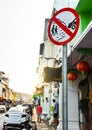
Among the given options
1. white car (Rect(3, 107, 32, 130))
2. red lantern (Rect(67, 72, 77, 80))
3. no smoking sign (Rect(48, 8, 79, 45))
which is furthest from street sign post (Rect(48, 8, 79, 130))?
white car (Rect(3, 107, 32, 130))

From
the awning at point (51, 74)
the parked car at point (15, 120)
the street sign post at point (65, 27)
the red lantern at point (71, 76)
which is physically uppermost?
the red lantern at point (71, 76)

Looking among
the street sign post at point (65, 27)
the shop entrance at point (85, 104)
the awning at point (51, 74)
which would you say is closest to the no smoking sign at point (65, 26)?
A: the street sign post at point (65, 27)

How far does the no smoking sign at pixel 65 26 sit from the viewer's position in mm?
5508

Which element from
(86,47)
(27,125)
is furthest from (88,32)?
(27,125)

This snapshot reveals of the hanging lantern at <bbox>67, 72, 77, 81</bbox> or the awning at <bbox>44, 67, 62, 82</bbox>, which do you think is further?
the hanging lantern at <bbox>67, 72, 77, 81</bbox>

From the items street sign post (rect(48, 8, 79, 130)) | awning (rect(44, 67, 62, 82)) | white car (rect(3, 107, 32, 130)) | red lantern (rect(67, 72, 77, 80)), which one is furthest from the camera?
white car (rect(3, 107, 32, 130))

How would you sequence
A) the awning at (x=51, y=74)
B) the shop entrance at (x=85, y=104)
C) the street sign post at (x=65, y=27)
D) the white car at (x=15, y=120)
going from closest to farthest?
1. the street sign post at (x=65, y=27)
2. the awning at (x=51, y=74)
3. the shop entrance at (x=85, y=104)
4. the white car at (x=15, y=120)

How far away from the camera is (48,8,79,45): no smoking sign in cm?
551

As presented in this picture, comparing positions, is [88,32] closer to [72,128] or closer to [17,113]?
[72,128]

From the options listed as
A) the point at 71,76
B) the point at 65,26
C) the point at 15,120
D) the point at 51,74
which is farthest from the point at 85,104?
the point at 65,26

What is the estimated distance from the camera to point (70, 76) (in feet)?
Result: 48.3

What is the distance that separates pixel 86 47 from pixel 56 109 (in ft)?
42.8

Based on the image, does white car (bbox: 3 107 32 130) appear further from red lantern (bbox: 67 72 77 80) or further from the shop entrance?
red lantern (bbox: 67 72 77 80)

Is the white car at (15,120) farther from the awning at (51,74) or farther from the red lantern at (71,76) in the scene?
the awning at (51,74)
